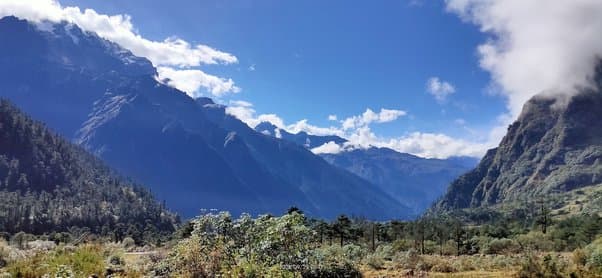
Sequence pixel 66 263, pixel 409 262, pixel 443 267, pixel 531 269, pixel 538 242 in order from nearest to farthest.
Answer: pixel 66 263
pixel 531 269
pixel 443 267
pixel 409 262
pixel 538 242

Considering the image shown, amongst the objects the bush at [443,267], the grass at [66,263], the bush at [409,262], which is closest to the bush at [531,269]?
the bush at [443,267]

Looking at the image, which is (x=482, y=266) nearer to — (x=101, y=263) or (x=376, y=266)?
(x=376, y=266)

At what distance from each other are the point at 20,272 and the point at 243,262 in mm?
7925

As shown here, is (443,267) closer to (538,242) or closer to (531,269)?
(531,269)

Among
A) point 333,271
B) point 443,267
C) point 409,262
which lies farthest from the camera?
point 409,262

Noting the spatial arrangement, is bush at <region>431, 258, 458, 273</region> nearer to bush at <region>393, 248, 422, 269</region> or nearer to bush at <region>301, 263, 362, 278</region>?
bush at <region>393, 248, 422, 269</region>

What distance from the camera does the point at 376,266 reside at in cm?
2700

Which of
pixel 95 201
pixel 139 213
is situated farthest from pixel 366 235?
pixel 95 201

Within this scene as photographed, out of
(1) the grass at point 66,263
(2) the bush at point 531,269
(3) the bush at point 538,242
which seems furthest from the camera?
(3) the bush at point 538,242

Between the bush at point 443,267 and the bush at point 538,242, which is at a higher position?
the bush at point 538,242

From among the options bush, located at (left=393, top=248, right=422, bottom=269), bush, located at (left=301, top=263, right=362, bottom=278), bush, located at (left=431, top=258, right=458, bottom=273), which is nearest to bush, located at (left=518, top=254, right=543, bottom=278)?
bush, located at (left=431, top=258, right=458, bottom=273)

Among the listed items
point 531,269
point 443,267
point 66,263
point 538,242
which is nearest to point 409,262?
point 443,267

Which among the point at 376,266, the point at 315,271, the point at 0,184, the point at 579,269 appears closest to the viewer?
the point at 315,271

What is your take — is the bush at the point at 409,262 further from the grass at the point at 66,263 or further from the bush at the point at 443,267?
the grass at the point at 66,263
